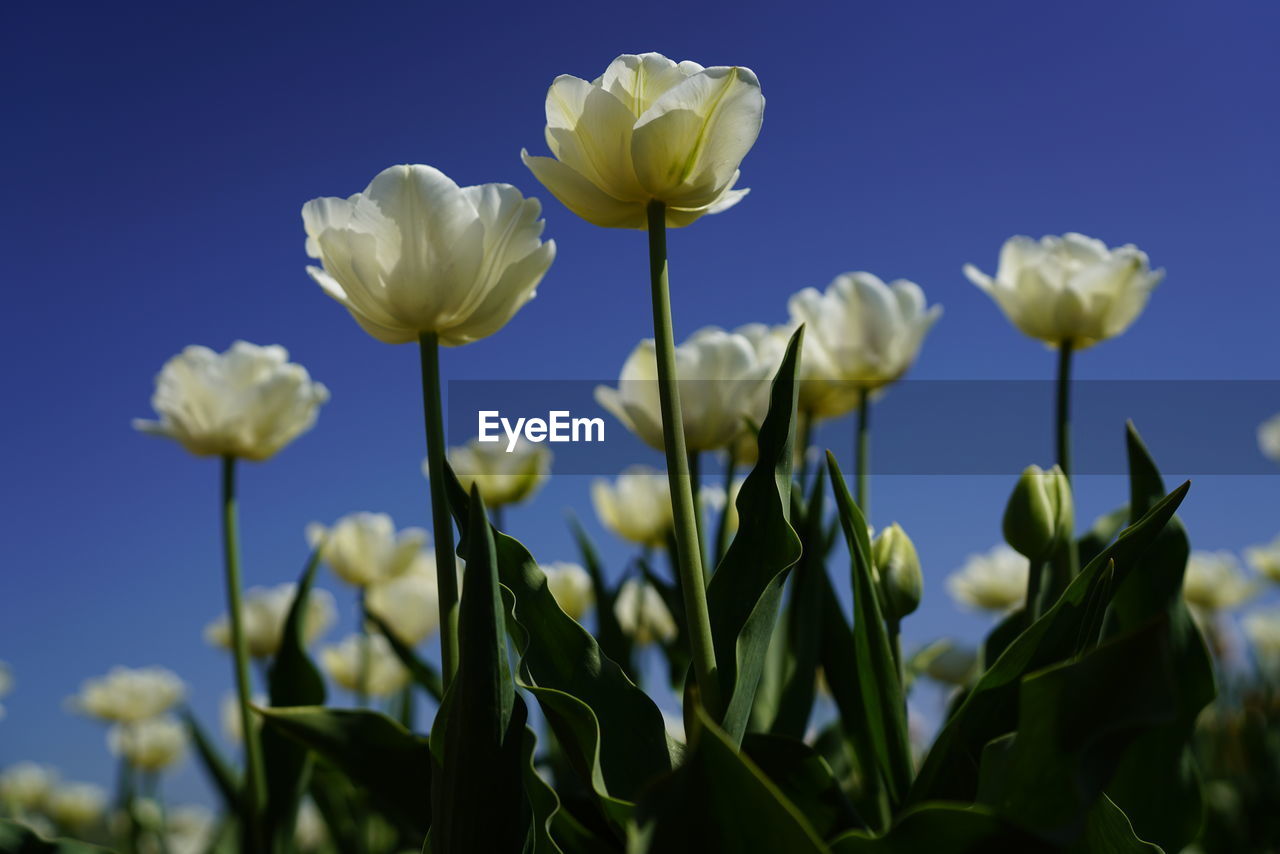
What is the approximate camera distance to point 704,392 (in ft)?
3.93

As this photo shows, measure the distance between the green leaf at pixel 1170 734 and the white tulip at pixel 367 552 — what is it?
1.36 m

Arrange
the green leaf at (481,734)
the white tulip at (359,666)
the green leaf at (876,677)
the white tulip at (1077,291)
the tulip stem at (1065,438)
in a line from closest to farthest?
the green leaf at (481,734), the green leaf at (876,677), the tulip stem at (1065,438), the white tulip at (1077,291), the white tulip at (359,666)

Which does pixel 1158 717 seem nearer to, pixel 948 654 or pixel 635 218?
pixel 635 218

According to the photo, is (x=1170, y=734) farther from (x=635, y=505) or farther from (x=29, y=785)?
(x=29, y=785)

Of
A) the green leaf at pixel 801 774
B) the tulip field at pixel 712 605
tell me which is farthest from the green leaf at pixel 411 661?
the green leaf at pixel 801 774

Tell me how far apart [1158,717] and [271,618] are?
7.13 ft

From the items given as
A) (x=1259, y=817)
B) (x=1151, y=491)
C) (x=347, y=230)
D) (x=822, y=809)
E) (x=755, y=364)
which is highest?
(x=347, y=230)

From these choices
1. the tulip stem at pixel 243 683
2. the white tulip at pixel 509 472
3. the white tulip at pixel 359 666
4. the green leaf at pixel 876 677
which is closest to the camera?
the green leaf at pixel 876 677

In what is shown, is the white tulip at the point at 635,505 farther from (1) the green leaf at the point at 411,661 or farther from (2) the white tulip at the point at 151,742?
(2) the white tulip at the point at 151,742

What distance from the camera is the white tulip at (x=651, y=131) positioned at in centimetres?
70

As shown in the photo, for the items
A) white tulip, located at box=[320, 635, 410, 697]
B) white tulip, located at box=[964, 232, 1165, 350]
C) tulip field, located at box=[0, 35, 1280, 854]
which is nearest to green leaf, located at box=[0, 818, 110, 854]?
tulip field, located at box=[0, 35, 1280, 854]

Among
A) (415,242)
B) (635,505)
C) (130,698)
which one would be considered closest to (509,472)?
(635,505)

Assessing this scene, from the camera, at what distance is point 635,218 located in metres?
0.78

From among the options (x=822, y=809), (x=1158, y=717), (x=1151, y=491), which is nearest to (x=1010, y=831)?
(x=1158, y=717)
